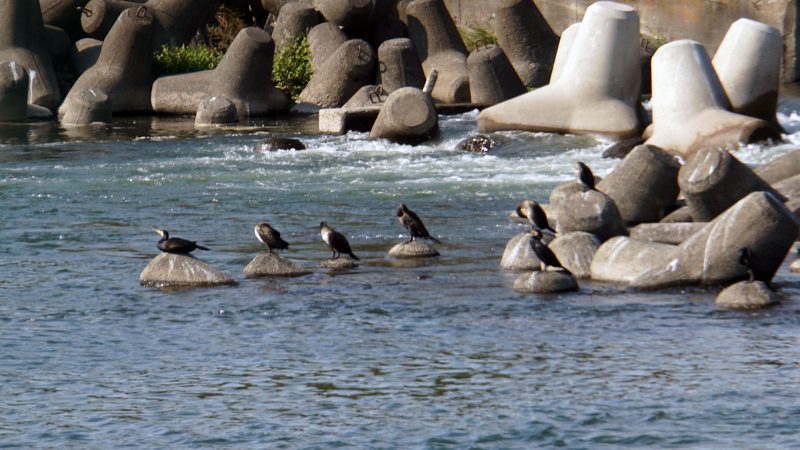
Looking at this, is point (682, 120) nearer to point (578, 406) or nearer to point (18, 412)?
point (578, 406)

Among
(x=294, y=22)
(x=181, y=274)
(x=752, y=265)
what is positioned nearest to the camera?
(x=752, y=265)

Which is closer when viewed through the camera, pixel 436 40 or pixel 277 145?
pixel 277 145

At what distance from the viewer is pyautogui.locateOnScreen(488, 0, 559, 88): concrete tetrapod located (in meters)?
27.0

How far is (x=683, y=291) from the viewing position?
8.16 m

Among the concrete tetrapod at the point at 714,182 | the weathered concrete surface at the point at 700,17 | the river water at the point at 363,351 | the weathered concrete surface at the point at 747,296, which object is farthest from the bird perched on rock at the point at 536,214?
the weathered concrete surface at the point at 700,17

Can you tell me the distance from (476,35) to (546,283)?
22.9 meters

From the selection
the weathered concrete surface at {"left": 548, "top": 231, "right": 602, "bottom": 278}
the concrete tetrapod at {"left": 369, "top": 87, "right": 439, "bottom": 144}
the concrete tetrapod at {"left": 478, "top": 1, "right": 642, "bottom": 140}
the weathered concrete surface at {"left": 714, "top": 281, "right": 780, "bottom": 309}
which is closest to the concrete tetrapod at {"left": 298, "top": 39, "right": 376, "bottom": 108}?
the concrete tetrapod at {"left": 369, "top": 87, "right": 439, "bottom": 144}

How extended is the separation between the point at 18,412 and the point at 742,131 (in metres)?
13.7

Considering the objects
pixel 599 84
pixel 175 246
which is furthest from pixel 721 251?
pixel 599 84

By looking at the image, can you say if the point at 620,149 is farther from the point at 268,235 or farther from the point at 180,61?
the point at 180,61

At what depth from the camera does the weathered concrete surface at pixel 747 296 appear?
7531 mm

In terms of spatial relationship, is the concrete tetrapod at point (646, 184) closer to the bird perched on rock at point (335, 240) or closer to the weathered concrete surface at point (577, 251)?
the weathered concrete surface at point (577, 251)

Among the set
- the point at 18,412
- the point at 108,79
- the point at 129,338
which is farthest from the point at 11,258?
the point at 108,79

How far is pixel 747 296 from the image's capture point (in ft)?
24.8
